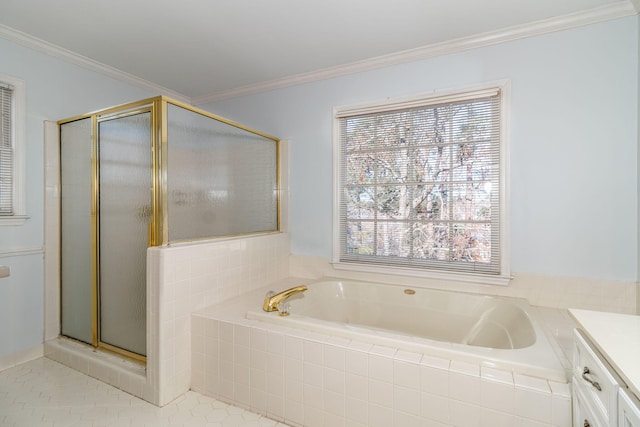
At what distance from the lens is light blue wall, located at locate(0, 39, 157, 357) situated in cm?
209

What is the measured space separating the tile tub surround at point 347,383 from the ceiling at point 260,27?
186 centimetres

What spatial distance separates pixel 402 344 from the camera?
1440 mm

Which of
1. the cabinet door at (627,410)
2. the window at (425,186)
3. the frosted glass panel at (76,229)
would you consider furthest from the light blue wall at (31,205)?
the cabinet door at (627,410)

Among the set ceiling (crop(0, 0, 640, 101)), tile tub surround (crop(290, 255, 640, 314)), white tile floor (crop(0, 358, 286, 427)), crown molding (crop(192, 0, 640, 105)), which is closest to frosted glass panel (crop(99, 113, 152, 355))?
white tile floor (crop(0, 358, 286, 427))

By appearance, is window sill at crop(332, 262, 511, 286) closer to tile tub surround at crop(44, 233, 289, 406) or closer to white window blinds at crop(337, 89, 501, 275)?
white window blinds at crop(337, 89, 501, 275)

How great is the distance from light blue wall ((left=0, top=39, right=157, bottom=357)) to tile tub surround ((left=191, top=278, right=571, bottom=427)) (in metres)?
1.32

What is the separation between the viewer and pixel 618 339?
2.99 feet

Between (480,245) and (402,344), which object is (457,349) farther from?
(480,245)

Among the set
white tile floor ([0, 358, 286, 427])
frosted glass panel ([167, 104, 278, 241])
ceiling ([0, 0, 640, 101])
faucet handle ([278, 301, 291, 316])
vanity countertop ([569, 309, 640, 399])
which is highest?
ceiling ([0, 0, 640, 101])

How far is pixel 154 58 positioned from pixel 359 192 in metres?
1.97

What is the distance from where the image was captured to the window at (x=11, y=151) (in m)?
2.06

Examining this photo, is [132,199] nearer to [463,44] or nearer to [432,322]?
[432,322]

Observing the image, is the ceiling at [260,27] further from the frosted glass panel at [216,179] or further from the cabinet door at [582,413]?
the cabinet door at [582,413]

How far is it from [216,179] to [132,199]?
20.8 inches
